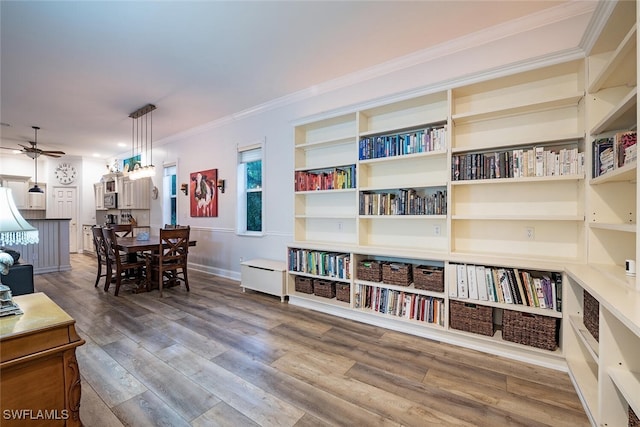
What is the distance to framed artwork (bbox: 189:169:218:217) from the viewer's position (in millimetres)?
5199

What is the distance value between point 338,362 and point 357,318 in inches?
34.6

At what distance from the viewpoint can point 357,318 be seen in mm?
3068

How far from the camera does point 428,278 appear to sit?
104 inches

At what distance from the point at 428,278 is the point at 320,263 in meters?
1.24

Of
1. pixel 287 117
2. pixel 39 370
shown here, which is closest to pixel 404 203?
pixel 287 117

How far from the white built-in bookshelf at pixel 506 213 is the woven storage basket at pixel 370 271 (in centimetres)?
2

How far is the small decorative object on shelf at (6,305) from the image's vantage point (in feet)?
4.65

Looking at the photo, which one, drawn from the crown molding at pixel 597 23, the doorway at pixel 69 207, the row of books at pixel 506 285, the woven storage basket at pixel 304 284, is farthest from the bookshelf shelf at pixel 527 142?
the doorway at pixel 69 207

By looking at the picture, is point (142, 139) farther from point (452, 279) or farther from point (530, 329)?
point (530, 329)

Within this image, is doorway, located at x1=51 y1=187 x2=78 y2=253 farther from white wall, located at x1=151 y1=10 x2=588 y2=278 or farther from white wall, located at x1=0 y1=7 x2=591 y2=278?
white wall, located at x1=151 y1=10 x2=588 y2=278

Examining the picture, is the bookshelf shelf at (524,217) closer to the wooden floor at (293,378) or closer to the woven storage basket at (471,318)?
the woven storage basket at (471,318)

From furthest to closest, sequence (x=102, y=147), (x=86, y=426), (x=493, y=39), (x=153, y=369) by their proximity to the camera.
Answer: (x=102, y=147), (x=493, y=39), (x=153, y=369), (x=86, y=426)

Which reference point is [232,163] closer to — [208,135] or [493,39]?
[208,135]

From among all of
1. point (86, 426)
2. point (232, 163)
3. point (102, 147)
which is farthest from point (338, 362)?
point (102, 147)
